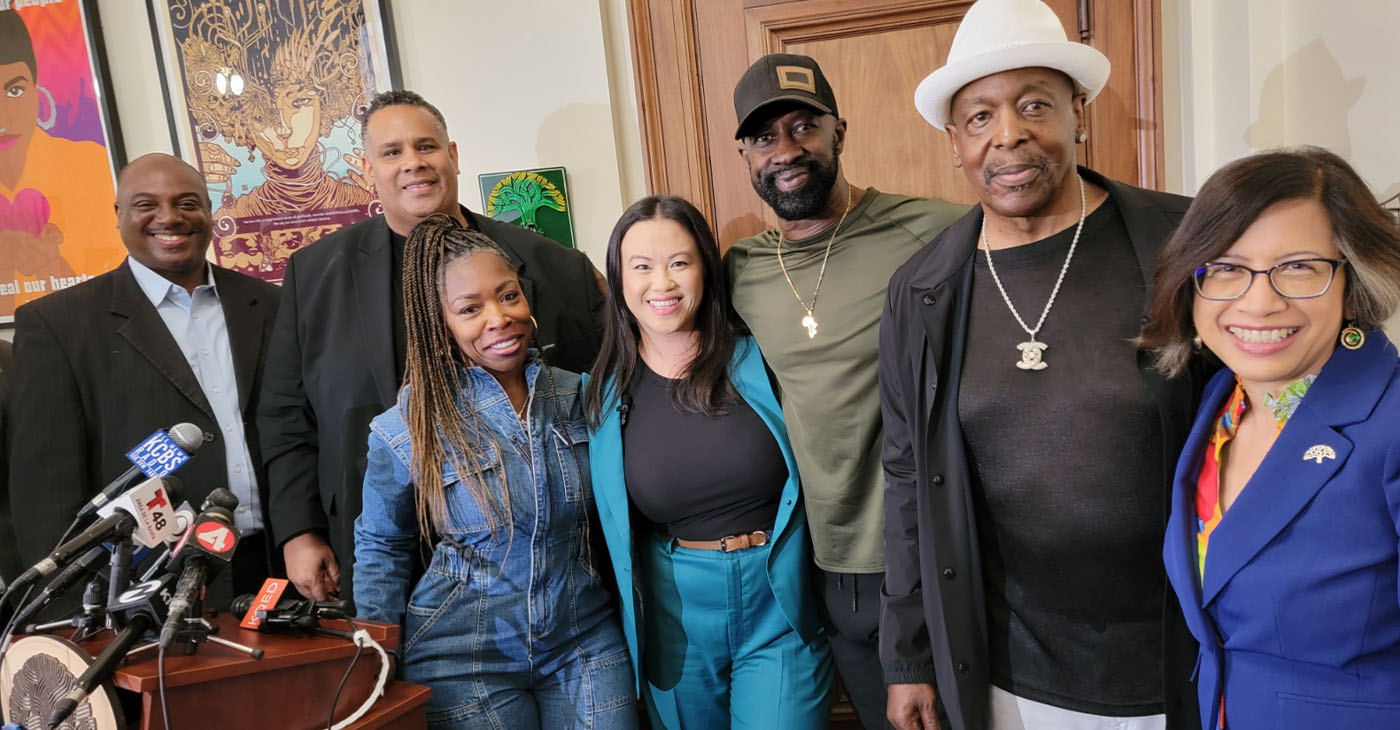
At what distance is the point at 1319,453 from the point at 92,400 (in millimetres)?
2832

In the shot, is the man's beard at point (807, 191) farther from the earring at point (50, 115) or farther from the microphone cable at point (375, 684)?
the earring at point (50, 115)

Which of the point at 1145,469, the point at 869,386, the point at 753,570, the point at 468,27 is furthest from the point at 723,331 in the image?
the point at 468,27

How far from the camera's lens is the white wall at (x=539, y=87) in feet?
9.27

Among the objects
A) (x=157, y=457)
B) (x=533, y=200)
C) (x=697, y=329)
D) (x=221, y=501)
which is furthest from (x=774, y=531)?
(x=533, y=200)

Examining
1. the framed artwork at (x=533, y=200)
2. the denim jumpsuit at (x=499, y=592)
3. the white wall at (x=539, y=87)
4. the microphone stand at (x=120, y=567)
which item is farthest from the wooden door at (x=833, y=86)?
the microphone stand at (x=120, y=567)

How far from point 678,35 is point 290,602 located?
212cm

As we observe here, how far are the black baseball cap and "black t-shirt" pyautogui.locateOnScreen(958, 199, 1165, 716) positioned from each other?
0.67 metres

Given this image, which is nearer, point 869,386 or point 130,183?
point 869,386

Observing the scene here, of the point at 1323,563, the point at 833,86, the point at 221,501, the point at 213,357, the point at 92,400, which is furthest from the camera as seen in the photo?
the point at 833,86

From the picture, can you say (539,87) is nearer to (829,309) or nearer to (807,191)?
(807,191)

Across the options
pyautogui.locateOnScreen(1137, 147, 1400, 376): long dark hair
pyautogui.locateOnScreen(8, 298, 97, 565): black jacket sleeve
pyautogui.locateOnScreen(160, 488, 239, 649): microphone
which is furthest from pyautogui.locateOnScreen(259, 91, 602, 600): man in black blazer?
pyautogui.locateOnScreen(1137, 147, 1400, 376): long dark hair

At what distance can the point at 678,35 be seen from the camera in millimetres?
2791

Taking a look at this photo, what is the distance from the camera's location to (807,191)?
6.70ft

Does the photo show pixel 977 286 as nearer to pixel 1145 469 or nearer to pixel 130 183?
pixel 1145 469
